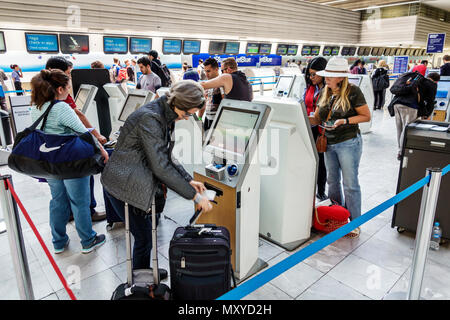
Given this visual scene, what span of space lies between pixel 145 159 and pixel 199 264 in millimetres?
672

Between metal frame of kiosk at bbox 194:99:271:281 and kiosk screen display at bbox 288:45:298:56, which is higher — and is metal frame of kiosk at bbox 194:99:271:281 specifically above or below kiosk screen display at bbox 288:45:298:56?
below

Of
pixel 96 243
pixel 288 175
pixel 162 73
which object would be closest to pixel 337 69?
pixel 288 175

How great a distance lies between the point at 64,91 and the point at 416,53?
24446 millimetres

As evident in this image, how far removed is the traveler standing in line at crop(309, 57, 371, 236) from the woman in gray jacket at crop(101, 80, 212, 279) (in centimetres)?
151

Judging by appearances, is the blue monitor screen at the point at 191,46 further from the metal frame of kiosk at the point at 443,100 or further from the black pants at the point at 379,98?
the metal frame of kiosk at the point at 443,100

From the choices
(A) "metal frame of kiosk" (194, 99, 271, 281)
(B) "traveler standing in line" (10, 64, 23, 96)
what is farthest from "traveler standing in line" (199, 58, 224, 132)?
(B) "traveler standing in line" (10, 64, 23, 96)

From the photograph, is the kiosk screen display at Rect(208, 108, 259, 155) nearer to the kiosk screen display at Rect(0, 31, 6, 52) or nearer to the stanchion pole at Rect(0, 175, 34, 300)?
the stanchion pole at Rect(0, 175, 34, 300)

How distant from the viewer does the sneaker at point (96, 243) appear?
2777 millimetres

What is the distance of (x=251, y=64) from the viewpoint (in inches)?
535

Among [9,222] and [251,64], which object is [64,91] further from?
[251,64]

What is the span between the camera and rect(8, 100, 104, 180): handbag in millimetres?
2229

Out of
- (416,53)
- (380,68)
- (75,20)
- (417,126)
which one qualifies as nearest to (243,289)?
(417,126)

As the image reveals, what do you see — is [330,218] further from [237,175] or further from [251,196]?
[237,175]

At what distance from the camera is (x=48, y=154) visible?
7.38 ft
